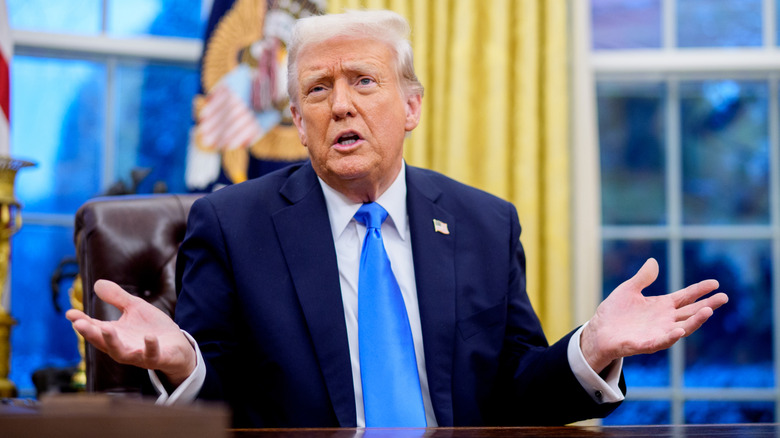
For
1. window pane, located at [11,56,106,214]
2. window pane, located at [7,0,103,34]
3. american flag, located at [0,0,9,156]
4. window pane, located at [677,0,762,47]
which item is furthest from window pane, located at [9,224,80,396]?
window pane, located at [677,0,762,47]

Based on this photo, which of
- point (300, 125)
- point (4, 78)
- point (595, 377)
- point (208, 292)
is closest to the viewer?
point (595, 377)

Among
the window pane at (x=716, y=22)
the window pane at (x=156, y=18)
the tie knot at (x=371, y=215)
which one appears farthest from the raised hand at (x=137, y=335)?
the window pane at (x=716, y=22)

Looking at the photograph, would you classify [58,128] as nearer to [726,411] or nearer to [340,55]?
[340,55]

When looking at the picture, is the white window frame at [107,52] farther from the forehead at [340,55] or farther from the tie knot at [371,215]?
the tie knot at [371,215]

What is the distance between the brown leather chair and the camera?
5.34ft

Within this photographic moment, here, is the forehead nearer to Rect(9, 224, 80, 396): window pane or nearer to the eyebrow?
the eyebrow

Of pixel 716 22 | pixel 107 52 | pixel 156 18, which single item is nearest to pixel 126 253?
pixel 107 52

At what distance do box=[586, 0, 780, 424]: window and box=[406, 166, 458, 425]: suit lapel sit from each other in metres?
1.57

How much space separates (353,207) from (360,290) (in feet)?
0.69

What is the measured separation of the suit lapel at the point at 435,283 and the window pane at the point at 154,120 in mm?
1659

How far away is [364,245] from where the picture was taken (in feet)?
5.33

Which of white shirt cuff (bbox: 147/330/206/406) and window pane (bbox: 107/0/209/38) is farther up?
window pane (bbox: 107/0/209/38)

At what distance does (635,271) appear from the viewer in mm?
3129

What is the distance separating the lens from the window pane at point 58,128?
Answer: 305cm
